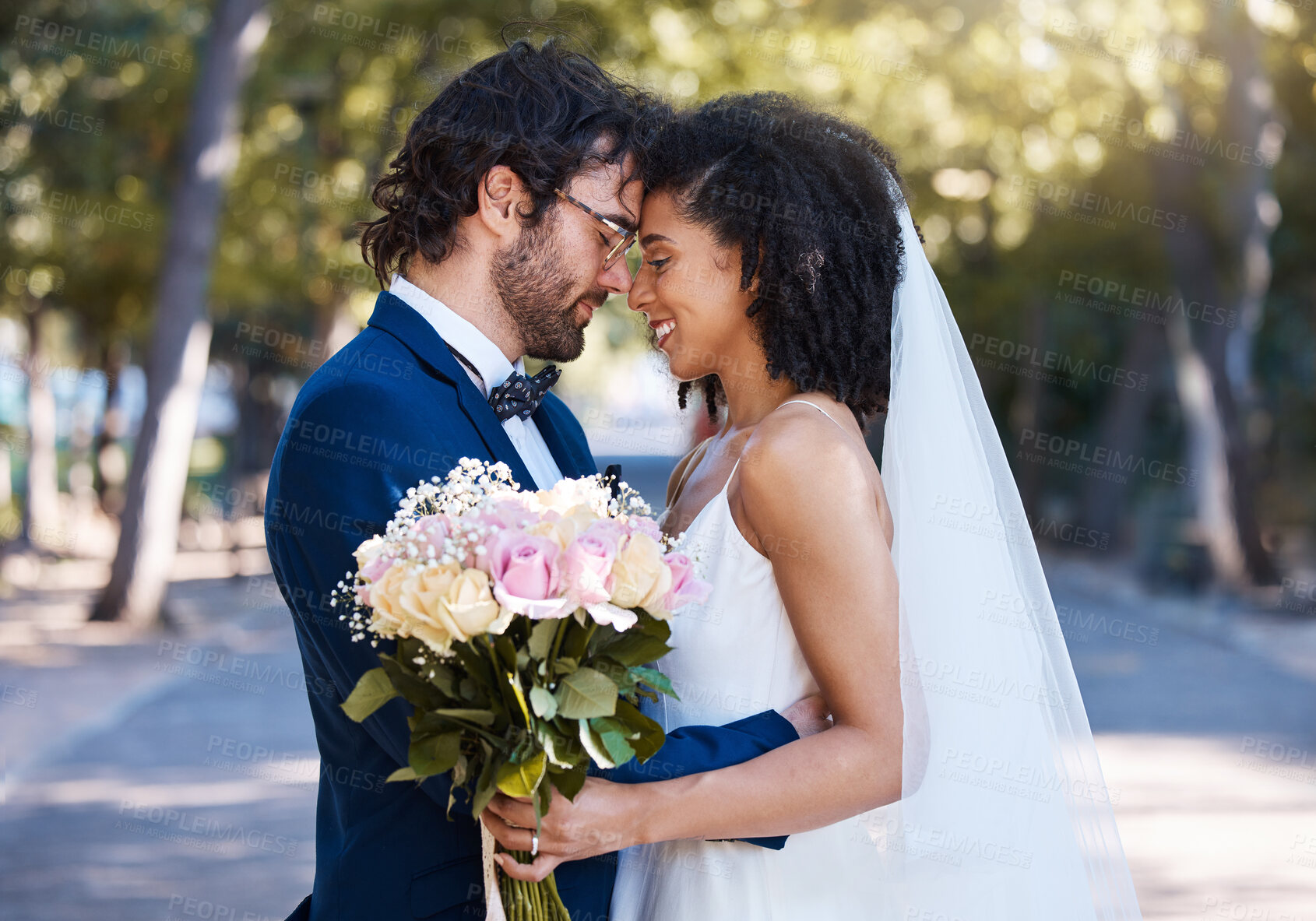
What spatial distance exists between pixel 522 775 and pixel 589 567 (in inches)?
15.4

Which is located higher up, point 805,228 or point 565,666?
point 805,228

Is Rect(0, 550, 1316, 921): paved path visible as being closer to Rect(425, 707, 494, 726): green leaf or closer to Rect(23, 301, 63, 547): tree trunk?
Rect(425, 707, 494, 726): green leaf

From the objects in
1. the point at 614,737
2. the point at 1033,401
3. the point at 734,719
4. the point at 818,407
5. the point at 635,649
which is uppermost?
the point at 818,407

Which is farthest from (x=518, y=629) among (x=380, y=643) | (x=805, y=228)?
(x=805, y=228)

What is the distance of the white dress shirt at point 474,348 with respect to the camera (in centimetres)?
305

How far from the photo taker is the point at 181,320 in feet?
42.1

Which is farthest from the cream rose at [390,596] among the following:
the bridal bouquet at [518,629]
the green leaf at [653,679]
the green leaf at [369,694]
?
the green leaf at [653,679]

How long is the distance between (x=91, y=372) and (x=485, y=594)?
1104 inches

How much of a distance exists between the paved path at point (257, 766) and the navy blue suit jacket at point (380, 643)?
3824 millimetres

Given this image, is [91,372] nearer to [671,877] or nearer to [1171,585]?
[1171,585]

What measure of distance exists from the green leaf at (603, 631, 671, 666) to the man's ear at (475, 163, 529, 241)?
53.8 inches

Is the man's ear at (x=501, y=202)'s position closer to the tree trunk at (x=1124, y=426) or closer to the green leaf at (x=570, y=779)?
the green leaf at (x=570, y=779)

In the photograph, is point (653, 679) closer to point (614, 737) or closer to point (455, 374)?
point (614, 737)

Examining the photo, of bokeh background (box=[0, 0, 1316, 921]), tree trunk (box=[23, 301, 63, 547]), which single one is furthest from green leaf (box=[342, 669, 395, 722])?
tree trunk (box=[23, 301, 63, 547])
